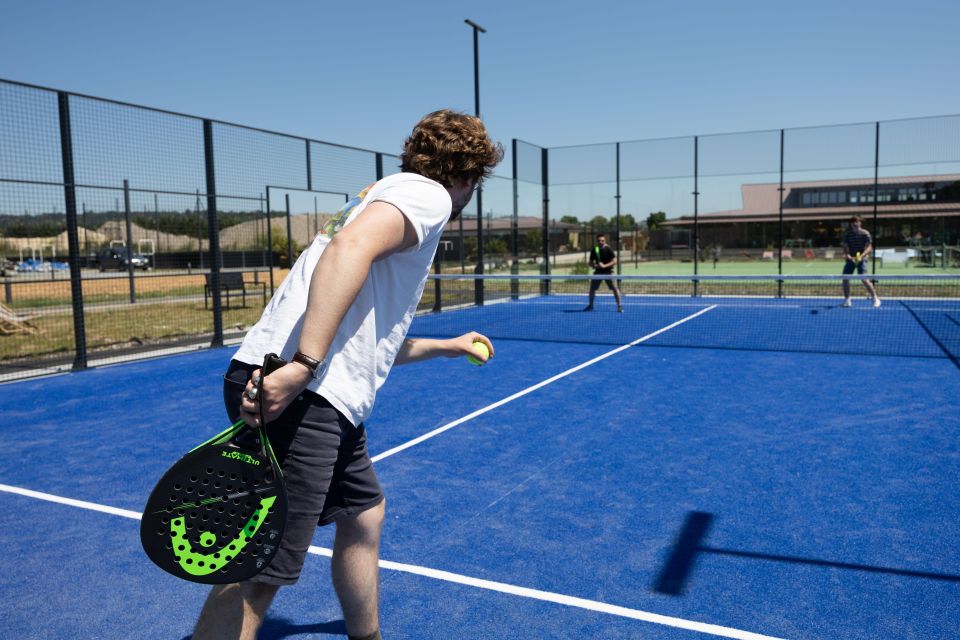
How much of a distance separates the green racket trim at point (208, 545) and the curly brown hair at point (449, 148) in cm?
94

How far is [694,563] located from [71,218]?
27.0ft

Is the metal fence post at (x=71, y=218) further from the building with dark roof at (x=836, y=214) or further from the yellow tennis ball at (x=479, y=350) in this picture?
the building with dark roof at (x=836, y=214)

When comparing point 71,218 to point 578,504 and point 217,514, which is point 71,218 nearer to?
point 578,504

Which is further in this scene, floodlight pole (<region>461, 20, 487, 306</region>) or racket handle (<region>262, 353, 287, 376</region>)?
floodlight pole (<region>461, 20, 487, 306</region>)

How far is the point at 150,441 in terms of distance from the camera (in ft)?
17.8

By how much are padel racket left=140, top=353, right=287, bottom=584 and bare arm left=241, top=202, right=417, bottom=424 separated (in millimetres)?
132

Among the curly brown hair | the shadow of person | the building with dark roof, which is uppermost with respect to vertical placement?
the building with dark roof

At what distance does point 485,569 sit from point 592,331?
30.3 ft

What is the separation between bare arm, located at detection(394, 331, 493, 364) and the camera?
2369 millimetres

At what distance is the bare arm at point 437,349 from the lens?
2369 millimetres

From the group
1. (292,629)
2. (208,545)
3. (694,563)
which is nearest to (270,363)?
(208,545)

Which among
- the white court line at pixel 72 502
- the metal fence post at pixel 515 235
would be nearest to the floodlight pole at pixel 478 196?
the metal fence post at pixel 515 235

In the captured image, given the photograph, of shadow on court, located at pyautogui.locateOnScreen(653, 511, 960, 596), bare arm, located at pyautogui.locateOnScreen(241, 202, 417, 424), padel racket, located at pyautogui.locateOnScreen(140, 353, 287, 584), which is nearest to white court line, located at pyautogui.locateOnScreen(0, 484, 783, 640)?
shadow on court, located at pyautogui.locateOnScreen(653, 511, 960, 596)

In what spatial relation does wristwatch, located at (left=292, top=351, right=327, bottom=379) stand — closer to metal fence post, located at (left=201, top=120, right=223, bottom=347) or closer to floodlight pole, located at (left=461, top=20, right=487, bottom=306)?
metal fence post, located at (left=201, top=120, right=223, bottom=347)
